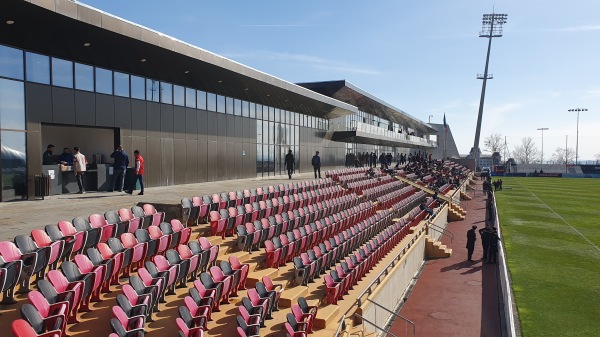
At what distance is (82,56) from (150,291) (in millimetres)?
11588

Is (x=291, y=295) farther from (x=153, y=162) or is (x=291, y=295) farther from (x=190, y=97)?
(x=190, y=97)

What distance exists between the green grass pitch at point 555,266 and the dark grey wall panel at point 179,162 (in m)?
14.3

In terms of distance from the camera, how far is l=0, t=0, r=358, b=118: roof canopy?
38.9ft

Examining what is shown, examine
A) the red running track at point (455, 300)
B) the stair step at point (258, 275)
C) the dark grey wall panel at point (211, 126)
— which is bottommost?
the red running track at point (455, 300)

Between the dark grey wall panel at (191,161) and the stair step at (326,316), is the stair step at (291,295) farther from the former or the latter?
the dark grey wall panel at (191,161)

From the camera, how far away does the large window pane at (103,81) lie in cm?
1642

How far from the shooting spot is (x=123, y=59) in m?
16.3

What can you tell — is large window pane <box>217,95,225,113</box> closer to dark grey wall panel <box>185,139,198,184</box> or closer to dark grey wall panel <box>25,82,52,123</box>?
dark grey wall panel <box>185,139,198,184</box>

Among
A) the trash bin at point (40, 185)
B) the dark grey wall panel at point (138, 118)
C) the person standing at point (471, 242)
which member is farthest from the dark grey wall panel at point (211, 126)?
→ the person standing at point (471, 242)

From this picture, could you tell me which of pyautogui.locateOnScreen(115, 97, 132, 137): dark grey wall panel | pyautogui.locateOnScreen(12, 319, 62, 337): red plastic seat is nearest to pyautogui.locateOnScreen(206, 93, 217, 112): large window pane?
pyautogui.locateOnScreen(115, 97, 132, 137): dark grey wall panel

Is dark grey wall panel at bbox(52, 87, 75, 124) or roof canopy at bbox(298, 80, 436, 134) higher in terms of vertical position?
roof canopy at bbox(298, 80, 436, 134)

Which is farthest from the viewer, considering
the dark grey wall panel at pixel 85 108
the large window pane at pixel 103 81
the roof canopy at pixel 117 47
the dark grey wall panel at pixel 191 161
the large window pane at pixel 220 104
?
the large window pane at pixel 220 104

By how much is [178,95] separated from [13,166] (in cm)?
842

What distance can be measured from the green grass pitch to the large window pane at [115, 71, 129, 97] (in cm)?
1541
